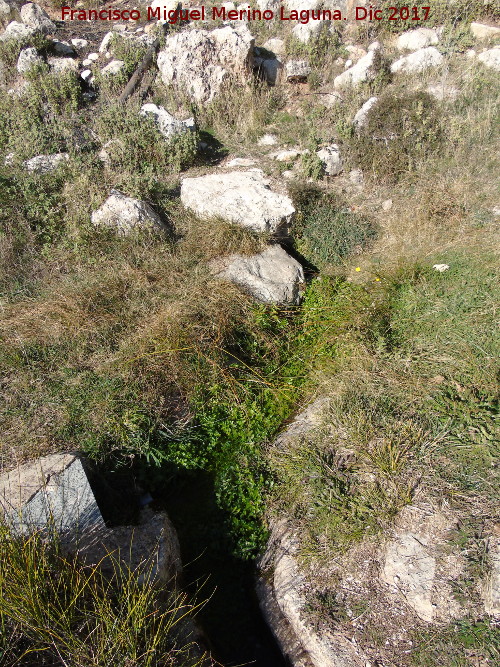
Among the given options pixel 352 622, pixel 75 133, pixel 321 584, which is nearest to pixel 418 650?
pixel 352 622

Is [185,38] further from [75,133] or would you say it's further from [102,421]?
[102,421]

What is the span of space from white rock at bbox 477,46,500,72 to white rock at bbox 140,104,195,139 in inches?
206

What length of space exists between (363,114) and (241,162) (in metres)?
2.18

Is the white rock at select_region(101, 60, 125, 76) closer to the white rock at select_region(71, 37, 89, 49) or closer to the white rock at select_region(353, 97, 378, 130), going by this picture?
the white rock at select_region(71, 37, 89, 49)

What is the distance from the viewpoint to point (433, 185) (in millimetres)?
6465

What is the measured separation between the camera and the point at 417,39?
353 inches

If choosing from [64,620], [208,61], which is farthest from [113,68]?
[64,620]

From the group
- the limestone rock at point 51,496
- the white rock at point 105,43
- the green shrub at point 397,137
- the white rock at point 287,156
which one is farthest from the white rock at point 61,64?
the limestone rock at point 51,496

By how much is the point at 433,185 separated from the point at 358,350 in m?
3.26

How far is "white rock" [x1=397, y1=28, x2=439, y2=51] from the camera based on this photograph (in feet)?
29.2

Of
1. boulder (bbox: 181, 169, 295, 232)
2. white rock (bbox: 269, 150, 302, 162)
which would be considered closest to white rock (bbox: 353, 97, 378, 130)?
white rock (bbox: 269, 150, 302, 162)

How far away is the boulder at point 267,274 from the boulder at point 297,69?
4.94m

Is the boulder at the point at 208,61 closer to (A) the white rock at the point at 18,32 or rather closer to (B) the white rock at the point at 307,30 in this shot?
(B) the white rock at the point at 307,30

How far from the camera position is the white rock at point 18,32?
917 centimetres
